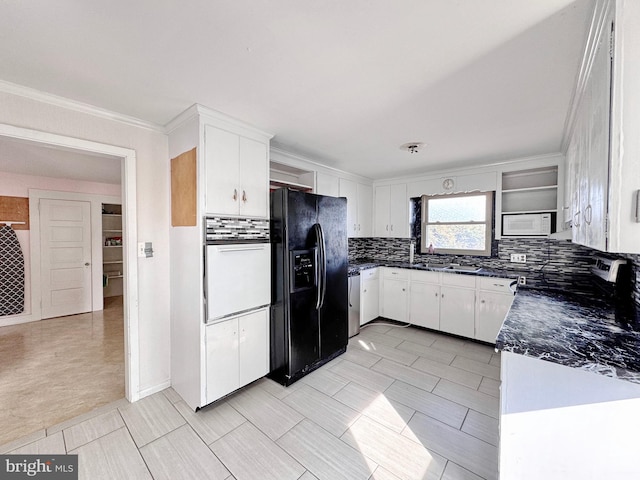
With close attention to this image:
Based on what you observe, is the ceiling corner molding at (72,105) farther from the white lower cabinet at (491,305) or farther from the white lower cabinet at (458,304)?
the white lower cabinet at (491,305)

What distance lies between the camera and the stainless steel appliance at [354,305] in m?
3.46

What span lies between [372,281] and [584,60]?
3101mm

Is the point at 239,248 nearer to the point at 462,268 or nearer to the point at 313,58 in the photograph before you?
the point at 313,58

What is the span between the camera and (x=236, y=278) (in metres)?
2.20

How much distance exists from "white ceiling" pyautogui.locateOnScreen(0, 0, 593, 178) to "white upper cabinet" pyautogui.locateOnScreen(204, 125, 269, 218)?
22cm

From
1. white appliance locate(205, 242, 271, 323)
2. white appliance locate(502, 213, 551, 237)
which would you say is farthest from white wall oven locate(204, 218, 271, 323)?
white appliance locate(502, 213, 551, 237)

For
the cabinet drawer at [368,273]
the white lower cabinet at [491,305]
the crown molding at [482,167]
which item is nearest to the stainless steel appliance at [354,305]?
the cabinet drawer at [368,273]

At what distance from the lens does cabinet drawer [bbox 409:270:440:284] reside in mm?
3580

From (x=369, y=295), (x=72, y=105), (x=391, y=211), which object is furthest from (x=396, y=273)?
(x=72, y=105)

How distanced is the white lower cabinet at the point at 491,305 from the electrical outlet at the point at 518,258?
1.84 feet

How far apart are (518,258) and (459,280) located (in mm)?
832

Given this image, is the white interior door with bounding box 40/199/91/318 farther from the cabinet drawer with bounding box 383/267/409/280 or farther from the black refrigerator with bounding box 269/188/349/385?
the cabinet drawer with bounding box 383/267/409/280

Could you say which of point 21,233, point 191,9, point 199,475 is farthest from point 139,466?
point 21,233

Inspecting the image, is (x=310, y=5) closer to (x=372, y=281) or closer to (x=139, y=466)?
(x=139, y=466)
